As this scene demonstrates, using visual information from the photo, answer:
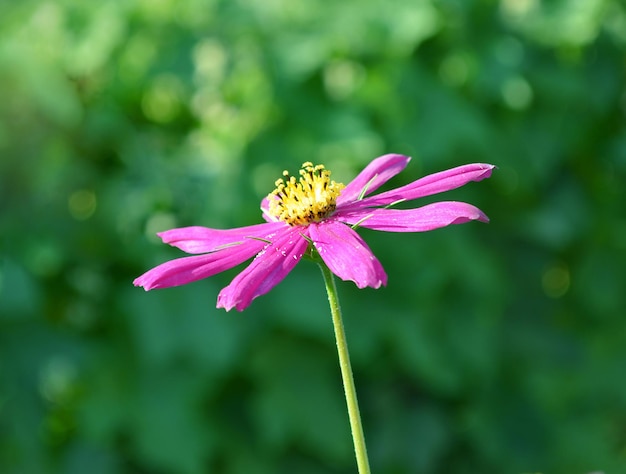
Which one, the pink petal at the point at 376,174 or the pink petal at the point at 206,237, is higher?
the pink petal at the point at 376,174

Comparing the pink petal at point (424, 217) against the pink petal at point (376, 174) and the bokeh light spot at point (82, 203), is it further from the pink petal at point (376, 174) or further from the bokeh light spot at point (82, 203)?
the bokeh light spot at point (82, 203)

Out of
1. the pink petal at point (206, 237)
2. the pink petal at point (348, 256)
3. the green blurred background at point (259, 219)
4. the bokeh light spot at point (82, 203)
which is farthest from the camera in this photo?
the bokeh light spot at point (82, 203)

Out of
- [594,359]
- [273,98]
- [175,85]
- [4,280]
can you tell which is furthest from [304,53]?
[594,359]

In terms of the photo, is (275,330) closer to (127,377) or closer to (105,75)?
(127,377)

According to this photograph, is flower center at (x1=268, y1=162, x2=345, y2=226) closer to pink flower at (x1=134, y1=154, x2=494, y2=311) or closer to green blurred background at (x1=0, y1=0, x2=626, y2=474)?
pink flower at (x1=134, y1=154, x2=494, y2=311)

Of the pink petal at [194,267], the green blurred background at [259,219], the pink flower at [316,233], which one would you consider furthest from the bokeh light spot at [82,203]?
the pink petal at [194,267]

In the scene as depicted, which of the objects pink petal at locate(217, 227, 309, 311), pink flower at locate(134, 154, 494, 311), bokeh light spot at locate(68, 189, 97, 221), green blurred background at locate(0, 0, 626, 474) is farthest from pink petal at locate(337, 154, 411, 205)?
bokeh light spot at locate(68, 189, 97, 221)

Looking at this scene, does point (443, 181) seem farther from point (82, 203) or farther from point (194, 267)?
point (82, 203)
